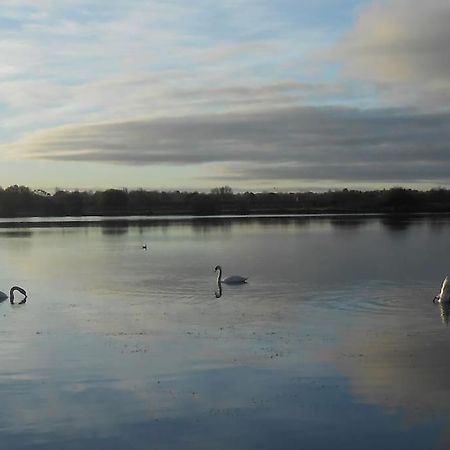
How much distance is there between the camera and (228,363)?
8836mm

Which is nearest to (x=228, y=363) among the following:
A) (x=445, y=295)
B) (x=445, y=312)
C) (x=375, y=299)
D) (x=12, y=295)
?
(x=445, y=312)

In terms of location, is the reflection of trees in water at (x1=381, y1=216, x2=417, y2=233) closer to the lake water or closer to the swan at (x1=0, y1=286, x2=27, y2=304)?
the lake water

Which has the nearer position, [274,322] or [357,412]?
[357,412]

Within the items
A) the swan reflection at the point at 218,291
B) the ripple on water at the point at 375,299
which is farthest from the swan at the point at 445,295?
the swan reflection at the point at 218,291

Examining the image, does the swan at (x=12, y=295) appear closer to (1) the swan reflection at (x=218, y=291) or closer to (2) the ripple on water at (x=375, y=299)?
(1) the swan reflection at (x=218, y=291)

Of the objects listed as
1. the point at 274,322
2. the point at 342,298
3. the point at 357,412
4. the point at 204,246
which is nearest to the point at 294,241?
the point at 204,246

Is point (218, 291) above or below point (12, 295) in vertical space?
below

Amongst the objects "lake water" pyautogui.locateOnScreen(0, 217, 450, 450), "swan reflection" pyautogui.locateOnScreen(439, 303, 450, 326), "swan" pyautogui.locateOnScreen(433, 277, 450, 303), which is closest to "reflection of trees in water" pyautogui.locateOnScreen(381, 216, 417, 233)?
"lake water" pyautogui.locateOnScreen(0, 217, 450, 450)

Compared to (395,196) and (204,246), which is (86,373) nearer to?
(204,246)

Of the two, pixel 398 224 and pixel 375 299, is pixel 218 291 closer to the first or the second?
pixel 375 299

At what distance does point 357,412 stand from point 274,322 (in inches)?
192

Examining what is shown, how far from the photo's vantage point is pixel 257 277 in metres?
18.8

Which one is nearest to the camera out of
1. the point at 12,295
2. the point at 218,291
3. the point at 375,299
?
the point at 375,299

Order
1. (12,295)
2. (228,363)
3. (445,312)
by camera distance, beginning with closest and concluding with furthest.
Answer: (228,363) → (445,312) → (12,295)
